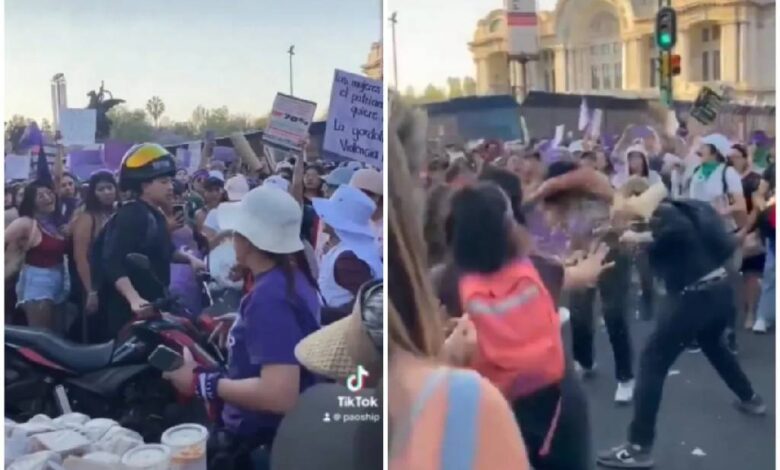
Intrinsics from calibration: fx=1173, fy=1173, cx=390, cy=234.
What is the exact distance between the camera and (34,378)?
4469mm

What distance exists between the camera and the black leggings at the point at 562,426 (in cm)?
452

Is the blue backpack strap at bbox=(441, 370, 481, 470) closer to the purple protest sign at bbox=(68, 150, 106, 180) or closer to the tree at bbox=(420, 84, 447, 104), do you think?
the tree at bbox=(420, 84, 447, 104)

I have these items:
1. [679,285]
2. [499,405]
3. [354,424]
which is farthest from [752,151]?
[354,424]

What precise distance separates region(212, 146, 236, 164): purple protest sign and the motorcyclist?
0.55 feet

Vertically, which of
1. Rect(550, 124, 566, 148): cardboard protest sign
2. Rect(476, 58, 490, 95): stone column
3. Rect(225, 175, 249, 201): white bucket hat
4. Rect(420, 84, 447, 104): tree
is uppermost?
Rect(476, 58, 490, 95): stone column

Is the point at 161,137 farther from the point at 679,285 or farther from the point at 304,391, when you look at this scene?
the point at 679,285

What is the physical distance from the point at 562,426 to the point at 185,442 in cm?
146

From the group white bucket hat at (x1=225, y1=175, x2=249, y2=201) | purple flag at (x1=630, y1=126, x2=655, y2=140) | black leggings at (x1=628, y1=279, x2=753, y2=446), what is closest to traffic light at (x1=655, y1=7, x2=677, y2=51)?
purple flag at (x1=630, y1=126, x2=655, y2=140)

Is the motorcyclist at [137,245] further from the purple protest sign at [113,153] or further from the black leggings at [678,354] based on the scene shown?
the black leggings at [678,354]

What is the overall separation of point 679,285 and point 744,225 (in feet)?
1.13

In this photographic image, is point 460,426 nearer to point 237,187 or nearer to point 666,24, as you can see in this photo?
point 237,187

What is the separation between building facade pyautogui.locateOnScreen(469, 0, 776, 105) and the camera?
4543 millimetres

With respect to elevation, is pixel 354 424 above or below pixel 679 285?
below

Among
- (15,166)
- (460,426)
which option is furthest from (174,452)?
(15,166)
